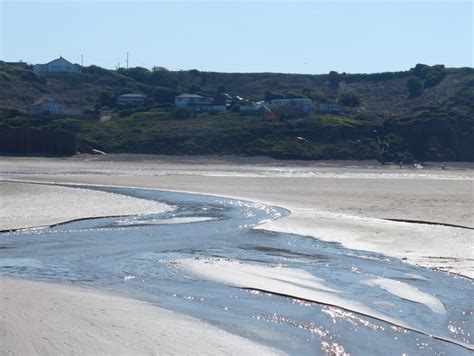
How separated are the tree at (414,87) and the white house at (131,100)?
2492 centimetres

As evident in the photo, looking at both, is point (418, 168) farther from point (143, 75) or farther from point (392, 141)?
point (143, 75)

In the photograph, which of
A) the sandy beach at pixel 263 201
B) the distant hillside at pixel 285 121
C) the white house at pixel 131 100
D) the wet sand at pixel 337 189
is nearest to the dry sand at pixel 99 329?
the sandy beach at pixel 263 201

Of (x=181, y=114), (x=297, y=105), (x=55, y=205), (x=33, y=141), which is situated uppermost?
(x=297, y=105)

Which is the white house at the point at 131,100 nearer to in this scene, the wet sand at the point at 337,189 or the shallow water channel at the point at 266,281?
the wet sand at the point at 337,189

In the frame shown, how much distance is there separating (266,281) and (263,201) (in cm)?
1452

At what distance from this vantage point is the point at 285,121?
211 ft

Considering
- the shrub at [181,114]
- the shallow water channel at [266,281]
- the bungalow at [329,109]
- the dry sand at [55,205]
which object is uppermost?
the bungalow at [329,109]

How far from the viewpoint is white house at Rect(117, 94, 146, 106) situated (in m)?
78.0

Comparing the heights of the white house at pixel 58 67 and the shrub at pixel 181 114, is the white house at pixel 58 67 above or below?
above

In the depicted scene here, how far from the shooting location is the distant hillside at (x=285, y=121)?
185 ft

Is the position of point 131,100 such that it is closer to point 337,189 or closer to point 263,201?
point 337,189

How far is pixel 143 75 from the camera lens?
96.5 meters

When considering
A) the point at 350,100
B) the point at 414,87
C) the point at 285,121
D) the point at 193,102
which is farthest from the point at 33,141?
the point at 414,87

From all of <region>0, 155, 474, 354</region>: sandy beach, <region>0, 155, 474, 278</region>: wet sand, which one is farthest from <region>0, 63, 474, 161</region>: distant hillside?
<region>0, 155, 474, 354</region>: sandy beach
